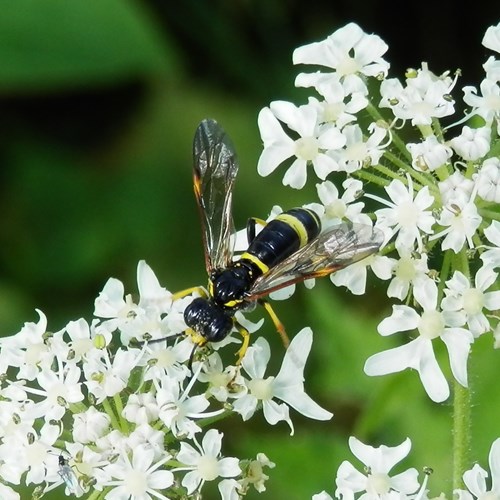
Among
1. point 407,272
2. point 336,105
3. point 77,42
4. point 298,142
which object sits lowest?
point 407,272

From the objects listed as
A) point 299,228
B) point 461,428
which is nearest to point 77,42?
point 299,228

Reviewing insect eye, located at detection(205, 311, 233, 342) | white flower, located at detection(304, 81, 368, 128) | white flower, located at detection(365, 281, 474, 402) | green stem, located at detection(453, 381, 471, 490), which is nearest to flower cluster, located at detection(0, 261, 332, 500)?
insect eye, located at detection(205, 311, 233, 342)

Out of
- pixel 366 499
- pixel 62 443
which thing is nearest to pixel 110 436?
pixel 62 443

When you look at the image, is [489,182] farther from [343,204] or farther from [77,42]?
[77,42]

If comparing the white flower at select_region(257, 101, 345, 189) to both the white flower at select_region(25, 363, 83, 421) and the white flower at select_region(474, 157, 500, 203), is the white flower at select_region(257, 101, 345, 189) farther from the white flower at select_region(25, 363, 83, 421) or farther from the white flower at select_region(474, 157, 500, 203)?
the white flower at select_region(25, 363, 83, 421)

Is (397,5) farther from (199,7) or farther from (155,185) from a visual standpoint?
(155,185)
